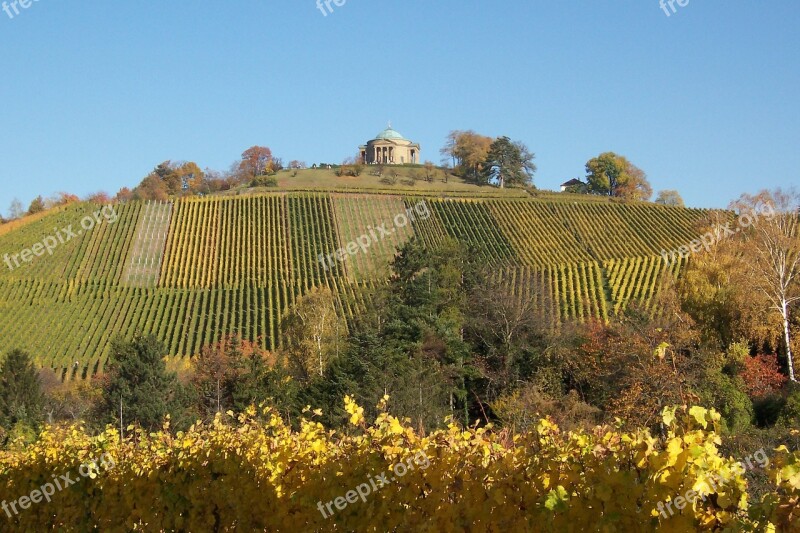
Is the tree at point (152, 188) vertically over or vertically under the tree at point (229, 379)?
over

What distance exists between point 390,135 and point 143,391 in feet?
391

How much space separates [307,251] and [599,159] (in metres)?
67.5

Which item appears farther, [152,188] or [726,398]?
[152,188]

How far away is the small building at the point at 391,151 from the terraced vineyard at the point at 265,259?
2099 inches

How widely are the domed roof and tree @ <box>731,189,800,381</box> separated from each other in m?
110

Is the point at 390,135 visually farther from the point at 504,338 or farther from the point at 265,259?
the point at 504,338

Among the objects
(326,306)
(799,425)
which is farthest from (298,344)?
(799,425)

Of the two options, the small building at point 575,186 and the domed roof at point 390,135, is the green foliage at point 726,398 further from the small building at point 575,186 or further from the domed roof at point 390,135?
the domed roof at point 390,135

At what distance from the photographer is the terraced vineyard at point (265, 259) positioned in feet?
179

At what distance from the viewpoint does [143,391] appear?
3444cm

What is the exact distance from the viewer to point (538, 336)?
39156 millimetres

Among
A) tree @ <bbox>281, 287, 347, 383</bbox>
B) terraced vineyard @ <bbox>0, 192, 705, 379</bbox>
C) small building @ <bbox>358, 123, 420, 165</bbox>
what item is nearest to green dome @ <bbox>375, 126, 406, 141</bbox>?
small building @ <bbox>358, 123, 420, 165</bbox>

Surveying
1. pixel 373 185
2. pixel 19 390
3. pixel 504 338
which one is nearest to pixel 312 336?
pixel 504 338

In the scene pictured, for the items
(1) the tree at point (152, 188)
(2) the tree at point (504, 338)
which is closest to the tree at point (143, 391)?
(2) the tree at point (504, 338)
